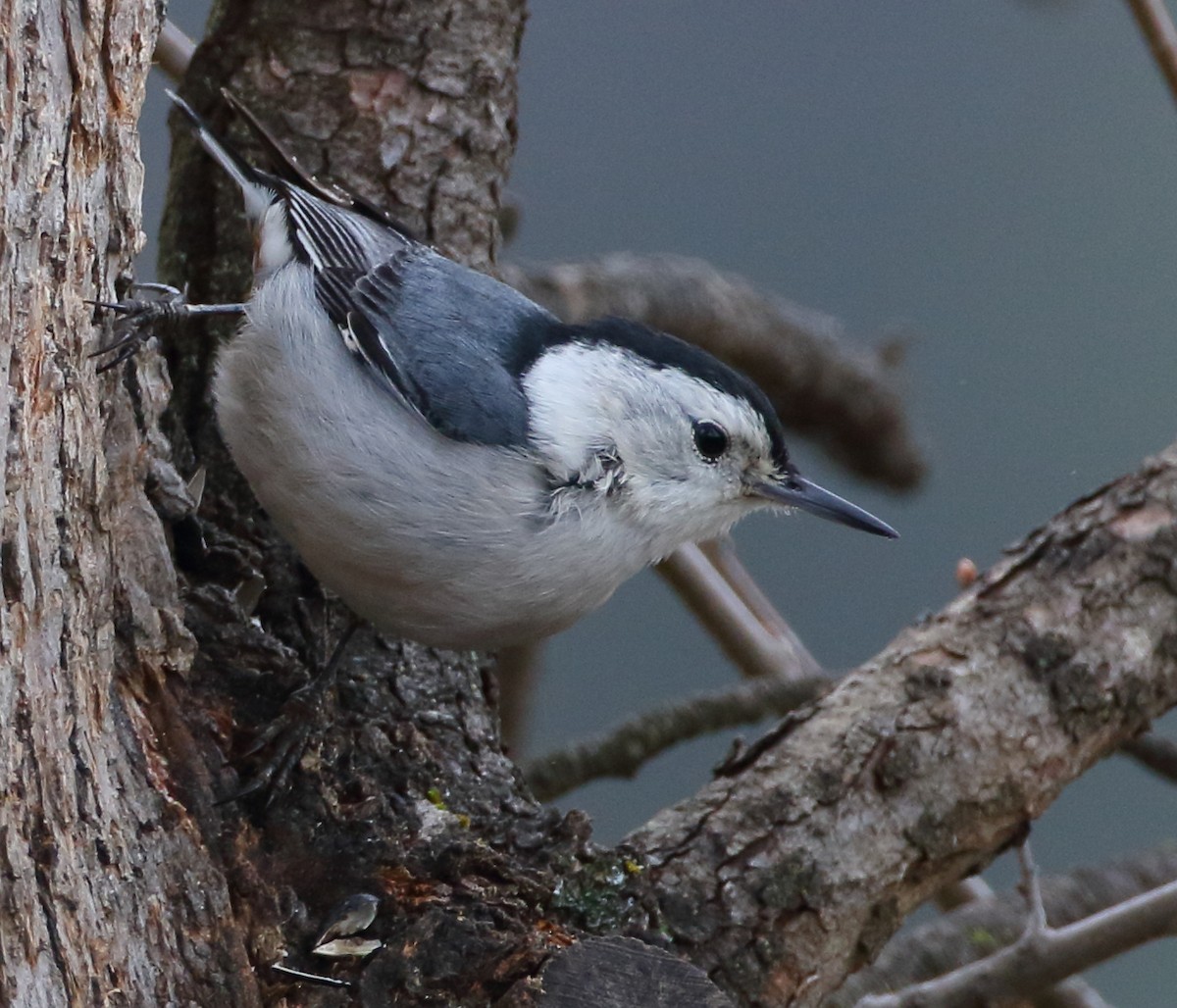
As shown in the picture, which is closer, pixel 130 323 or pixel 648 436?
pixel 130 323

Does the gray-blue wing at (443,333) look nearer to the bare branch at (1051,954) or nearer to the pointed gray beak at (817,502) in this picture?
the pointed gray beak at (817,502)

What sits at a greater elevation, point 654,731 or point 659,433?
point 659,433

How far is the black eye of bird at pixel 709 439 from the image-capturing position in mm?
1892

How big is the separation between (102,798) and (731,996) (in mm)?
748

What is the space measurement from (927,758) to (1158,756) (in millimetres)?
863

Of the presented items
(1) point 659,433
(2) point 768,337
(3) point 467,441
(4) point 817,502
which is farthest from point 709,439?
(2) point 768,337

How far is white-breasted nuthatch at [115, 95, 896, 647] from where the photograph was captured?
1728 mm

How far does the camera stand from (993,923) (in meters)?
2.51

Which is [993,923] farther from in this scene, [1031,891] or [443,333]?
[443,333]

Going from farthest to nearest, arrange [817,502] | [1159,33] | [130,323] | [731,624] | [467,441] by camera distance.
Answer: [731,624] < [1159,33] < [817,502] < [467,441] < [130,323]

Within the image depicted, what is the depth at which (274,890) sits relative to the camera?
1.52 metres

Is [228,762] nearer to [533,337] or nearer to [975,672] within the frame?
[533,337]

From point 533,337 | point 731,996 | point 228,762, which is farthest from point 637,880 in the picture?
point 533,337

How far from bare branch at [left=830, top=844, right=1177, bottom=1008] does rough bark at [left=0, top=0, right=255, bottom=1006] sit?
1.26 m
